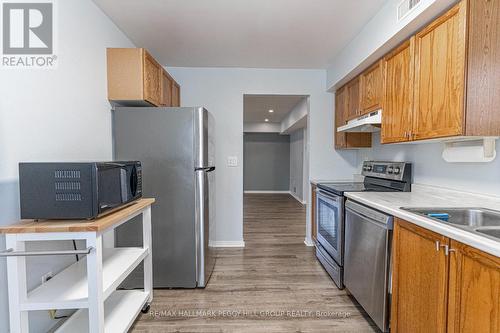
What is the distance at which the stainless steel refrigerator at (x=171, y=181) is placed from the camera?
2301 millimetres

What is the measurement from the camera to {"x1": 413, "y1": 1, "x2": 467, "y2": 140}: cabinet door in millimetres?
1440

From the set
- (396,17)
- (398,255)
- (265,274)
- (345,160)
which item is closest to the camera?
(398,255)

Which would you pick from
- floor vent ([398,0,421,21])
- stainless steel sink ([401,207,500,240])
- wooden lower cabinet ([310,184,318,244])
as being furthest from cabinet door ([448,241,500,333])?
wooden lower cabinet ([310,184,318,244])

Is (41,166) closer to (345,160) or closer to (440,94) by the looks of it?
(440,94)

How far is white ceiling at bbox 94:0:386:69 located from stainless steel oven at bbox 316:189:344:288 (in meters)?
1.58

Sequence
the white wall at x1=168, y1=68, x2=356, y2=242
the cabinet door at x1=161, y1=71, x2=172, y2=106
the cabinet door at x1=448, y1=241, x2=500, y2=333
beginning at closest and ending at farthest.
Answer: the cabinet door at x1=448, y1=241, x2=500, y2=333 → the cabinet door at x1=161, y1=71, x2=172, y2=106 → the white wall at x1=168, y1=68, x2=356, y2=242

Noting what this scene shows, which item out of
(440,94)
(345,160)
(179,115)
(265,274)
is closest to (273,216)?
(345,160)

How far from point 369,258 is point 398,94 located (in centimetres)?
130

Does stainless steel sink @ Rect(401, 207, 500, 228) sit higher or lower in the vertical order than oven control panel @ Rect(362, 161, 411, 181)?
lower

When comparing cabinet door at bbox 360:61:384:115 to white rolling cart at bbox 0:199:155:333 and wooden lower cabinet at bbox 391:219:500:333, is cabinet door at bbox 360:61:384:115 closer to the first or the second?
wooden lower cabinet at bbox 391:219:500:333

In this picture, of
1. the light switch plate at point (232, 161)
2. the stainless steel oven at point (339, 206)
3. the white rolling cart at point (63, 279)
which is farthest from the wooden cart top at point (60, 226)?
the light switch plate at point (232, 161)

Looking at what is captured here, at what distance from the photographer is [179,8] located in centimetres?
205

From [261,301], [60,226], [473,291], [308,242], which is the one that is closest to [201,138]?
[60,226]

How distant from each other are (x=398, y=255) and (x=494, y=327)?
625mm
